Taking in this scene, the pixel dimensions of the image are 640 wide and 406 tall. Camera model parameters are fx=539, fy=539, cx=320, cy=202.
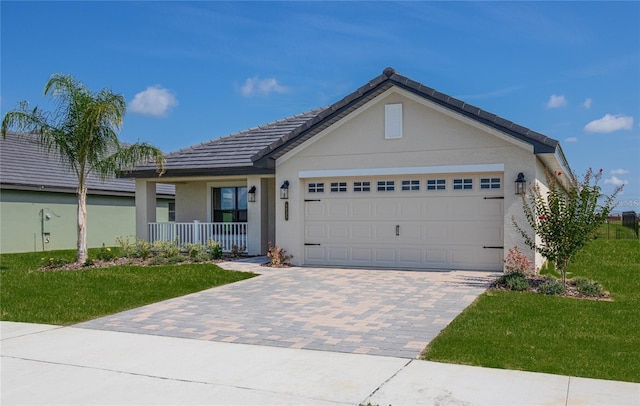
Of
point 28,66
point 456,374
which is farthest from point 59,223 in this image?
point 456,374

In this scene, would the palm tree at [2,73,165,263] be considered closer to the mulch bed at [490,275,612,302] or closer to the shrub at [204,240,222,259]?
the shrub at [204,240,222,259]

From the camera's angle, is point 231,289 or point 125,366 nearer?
point 125,366

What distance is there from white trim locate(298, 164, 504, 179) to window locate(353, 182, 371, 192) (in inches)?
14.5

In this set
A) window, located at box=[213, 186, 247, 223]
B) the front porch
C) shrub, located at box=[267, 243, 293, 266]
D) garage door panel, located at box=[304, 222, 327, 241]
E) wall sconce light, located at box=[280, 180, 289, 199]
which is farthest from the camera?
window, located at box=[213, 186, 247, 223]

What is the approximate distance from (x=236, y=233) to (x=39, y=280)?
22.9 feet

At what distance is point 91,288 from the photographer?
1170cm

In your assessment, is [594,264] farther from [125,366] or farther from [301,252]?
[125,366]

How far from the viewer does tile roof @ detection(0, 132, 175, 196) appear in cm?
2220

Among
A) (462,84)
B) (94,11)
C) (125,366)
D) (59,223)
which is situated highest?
(94,11)

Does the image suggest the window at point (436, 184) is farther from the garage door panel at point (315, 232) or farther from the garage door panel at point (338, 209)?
the garage door panel at point (315, 232)

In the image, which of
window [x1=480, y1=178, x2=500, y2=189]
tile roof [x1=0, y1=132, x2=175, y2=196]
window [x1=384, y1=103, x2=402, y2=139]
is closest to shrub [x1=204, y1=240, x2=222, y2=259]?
window [x1=384, y1=103, x2=402, y2=139]

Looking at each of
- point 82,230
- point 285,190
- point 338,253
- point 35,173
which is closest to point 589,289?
point 338,253

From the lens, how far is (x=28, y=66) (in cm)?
1644

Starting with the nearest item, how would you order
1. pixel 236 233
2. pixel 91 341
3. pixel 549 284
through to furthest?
pixel 91 341 → pixel 549 284 → pixel 236 233
